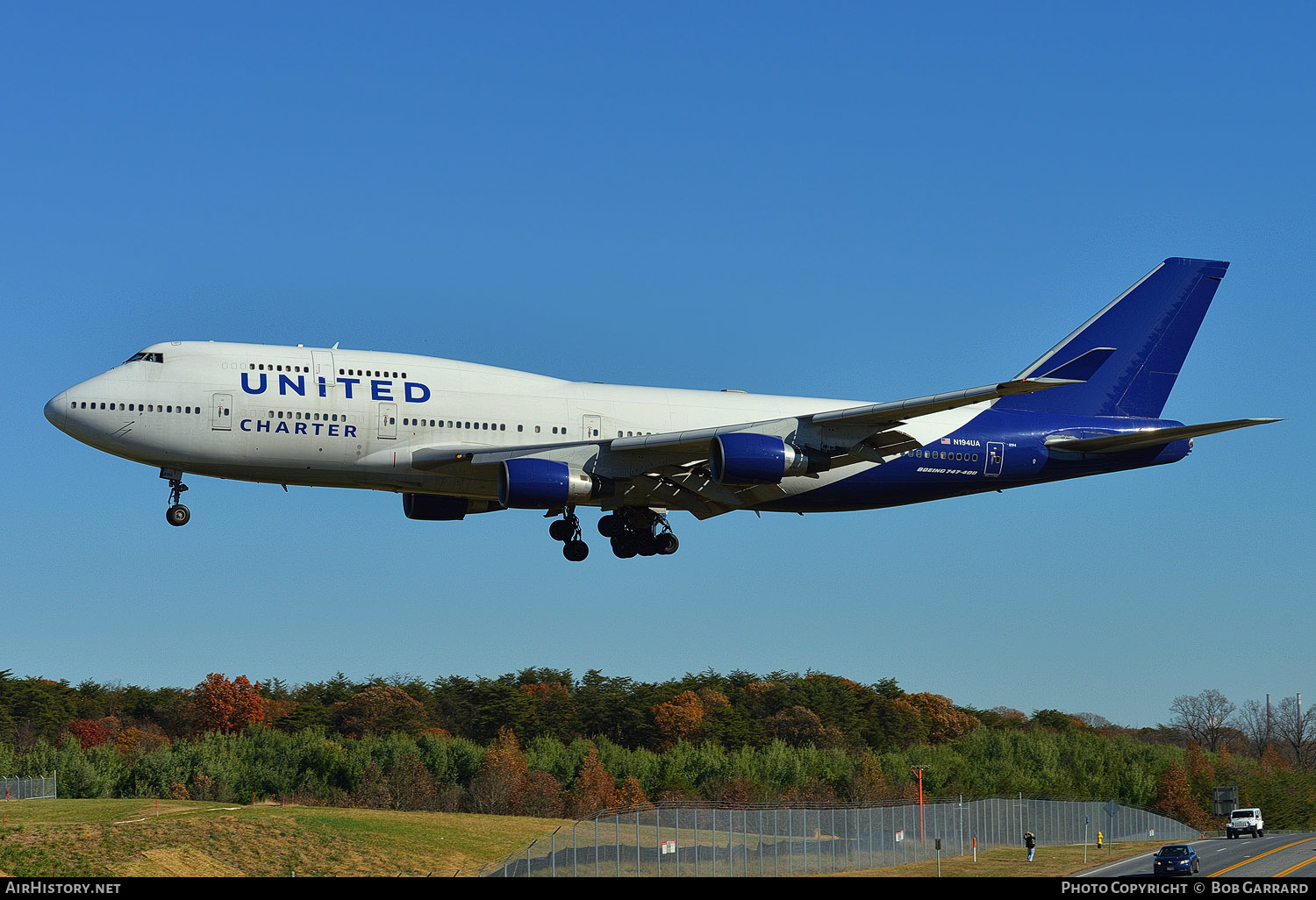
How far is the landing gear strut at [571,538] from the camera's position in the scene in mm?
49531

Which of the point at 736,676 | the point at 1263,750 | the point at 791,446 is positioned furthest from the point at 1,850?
the point at 1263,750

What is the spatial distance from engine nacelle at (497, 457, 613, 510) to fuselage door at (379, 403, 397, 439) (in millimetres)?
3476

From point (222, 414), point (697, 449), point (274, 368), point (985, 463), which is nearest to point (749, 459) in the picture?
point (697, 449)

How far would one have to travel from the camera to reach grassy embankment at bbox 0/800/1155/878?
47156mm

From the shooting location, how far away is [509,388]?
44.6 meters

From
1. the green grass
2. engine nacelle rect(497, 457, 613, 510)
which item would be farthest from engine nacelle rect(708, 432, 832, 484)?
the green grass

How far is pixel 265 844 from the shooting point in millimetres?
53875

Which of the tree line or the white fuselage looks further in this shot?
the tree line

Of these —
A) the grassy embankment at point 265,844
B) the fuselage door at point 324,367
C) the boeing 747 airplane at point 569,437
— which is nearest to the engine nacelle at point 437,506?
the boeing 747 airplane at point 569,437

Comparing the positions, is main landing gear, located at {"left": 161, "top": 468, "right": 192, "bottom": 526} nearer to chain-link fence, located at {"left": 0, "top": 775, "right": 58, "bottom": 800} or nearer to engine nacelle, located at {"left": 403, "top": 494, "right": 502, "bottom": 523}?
engine nacelle, located at {"left": 403, "top": 494, "right": 502, "bottom": 523}

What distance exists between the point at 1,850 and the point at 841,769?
225 ft

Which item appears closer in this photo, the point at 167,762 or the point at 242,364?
the point at 242,364

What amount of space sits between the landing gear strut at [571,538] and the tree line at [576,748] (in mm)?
43610
